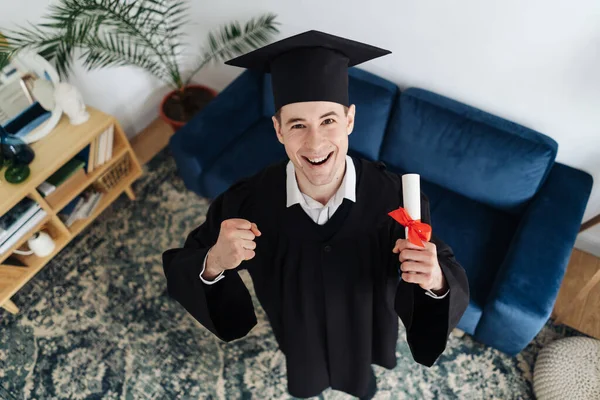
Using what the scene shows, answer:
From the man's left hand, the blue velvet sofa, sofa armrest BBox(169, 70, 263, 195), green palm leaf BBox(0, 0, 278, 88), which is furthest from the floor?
green palm leaf BBox(0, 0, 278, 88)

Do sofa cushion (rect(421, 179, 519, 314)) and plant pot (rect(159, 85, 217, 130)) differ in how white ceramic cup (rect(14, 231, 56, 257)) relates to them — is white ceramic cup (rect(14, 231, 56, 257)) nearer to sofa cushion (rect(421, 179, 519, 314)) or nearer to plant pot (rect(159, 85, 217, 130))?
plant pot (rect(159, 85, 217, 130))

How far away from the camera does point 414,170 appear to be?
7.99 ft

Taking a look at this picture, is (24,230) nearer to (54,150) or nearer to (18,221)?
(18,221)

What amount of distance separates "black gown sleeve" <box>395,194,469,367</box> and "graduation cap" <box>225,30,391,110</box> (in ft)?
1.69

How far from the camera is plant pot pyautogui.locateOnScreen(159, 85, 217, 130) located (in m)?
3.11

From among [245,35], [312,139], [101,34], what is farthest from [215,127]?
[312,139]

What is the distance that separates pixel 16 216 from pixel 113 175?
0.61 metres

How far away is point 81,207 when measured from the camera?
2.69 m

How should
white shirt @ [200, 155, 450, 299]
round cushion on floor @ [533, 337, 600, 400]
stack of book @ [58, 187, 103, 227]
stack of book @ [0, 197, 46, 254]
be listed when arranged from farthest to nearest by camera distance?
stack of book @ [58, 187, 103, 227]
stack of book @ [0, 197, 46, 254]
round cushion on floor @ [533, 337, 600, 400]
white shirt @ [200, 155, 450, 299]

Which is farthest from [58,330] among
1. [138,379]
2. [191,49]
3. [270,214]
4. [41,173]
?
[191,49]


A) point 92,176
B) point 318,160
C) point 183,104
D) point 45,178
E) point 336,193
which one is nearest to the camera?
point 318,160

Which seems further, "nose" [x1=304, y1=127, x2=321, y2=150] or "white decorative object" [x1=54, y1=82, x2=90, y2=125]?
"white decorative object" [x1=54, y1=82, x2=90, y2=125]

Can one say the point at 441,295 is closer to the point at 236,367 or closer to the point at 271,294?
the point at 271,294

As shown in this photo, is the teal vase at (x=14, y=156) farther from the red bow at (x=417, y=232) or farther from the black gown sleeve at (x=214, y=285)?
the red bow at (x=417, y=232)
